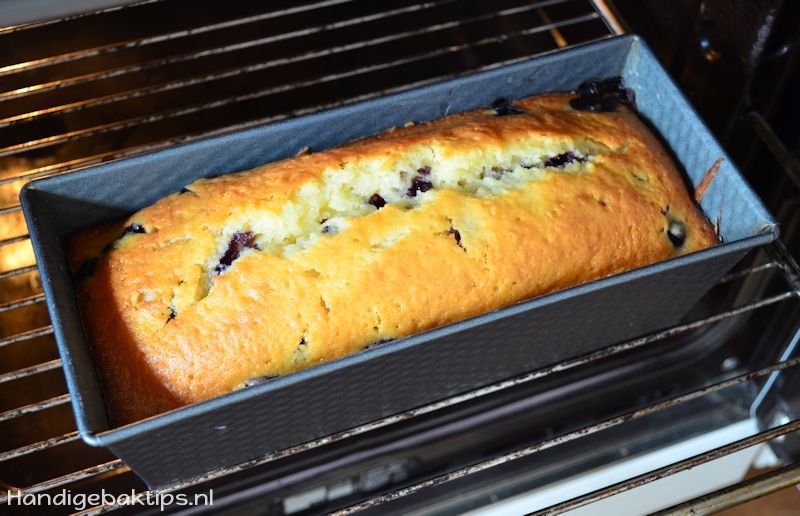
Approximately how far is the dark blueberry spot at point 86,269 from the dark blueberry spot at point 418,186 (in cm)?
42

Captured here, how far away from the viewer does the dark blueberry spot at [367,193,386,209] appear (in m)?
1.11

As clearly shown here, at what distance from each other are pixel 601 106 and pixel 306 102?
0.55m

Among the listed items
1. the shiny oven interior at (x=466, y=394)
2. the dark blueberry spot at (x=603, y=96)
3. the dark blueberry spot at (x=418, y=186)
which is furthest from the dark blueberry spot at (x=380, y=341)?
the dark blueberry spot at (x=603, y=96)

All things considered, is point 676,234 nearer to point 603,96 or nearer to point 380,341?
point 603,96

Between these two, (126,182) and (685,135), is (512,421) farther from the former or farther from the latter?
(126,182)

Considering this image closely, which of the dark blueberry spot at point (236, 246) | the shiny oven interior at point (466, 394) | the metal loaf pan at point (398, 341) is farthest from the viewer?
the shiny oven interior at point (466, 394)

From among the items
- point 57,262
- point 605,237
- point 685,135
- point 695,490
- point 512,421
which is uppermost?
point 57,262

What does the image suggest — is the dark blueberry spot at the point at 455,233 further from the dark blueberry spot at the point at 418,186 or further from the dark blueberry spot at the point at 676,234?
the dark blueberry spot at the point at 676,234

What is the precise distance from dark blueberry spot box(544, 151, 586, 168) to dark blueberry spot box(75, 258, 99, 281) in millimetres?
619

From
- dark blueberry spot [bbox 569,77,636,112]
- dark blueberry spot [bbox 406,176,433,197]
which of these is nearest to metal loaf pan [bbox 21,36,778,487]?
dark blueberry spot [bbox 569,77,636,112]

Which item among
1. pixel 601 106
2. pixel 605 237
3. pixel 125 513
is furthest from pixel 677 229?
pixel 125 513

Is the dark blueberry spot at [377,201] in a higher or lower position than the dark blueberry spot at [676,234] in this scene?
higher

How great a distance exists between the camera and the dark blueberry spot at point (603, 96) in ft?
4.04

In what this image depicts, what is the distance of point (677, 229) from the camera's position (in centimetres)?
112
